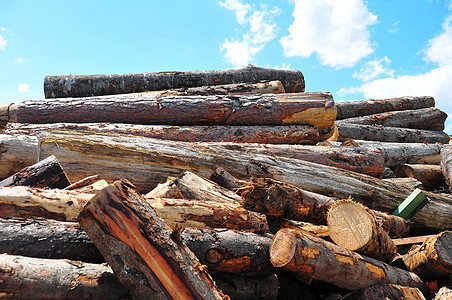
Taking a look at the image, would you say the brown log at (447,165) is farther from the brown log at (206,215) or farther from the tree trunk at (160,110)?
the brown log at (206,215)

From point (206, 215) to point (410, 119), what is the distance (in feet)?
38.3

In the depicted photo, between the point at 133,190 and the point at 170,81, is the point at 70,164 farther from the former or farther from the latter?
the point at 170,81

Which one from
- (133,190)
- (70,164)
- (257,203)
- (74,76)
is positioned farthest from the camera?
(74,76)

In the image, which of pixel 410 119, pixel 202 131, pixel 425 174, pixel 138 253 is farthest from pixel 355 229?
pixel 410 119

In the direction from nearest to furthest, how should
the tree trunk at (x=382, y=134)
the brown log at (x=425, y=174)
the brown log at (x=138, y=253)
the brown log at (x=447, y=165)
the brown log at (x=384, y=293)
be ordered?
the brown log at (x=138, y=253) < the brown log at (x=384, y=293) < the brown log at (x=447, y=165) < the brown log at (x=425, y=174) < the tree trunk at (x=382, y=134)

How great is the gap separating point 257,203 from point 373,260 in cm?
121

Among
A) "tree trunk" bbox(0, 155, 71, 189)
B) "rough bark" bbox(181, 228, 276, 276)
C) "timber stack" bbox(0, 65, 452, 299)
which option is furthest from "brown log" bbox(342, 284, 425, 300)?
"tree trunk" bbox(0, 155, 71, 189)

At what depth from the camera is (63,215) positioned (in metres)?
2.56

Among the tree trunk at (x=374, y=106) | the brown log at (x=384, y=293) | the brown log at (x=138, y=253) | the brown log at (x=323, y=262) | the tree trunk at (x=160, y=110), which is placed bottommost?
the brown log at (x=384, y=293)

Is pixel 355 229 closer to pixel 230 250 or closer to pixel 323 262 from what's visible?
pixel 323 262

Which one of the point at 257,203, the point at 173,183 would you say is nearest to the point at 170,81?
the point at 173,183

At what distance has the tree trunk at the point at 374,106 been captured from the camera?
11.8m

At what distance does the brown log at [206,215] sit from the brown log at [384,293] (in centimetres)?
91

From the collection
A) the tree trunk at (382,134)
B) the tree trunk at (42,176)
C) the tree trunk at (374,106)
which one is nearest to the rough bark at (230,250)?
the tree trunk at (42,176)
